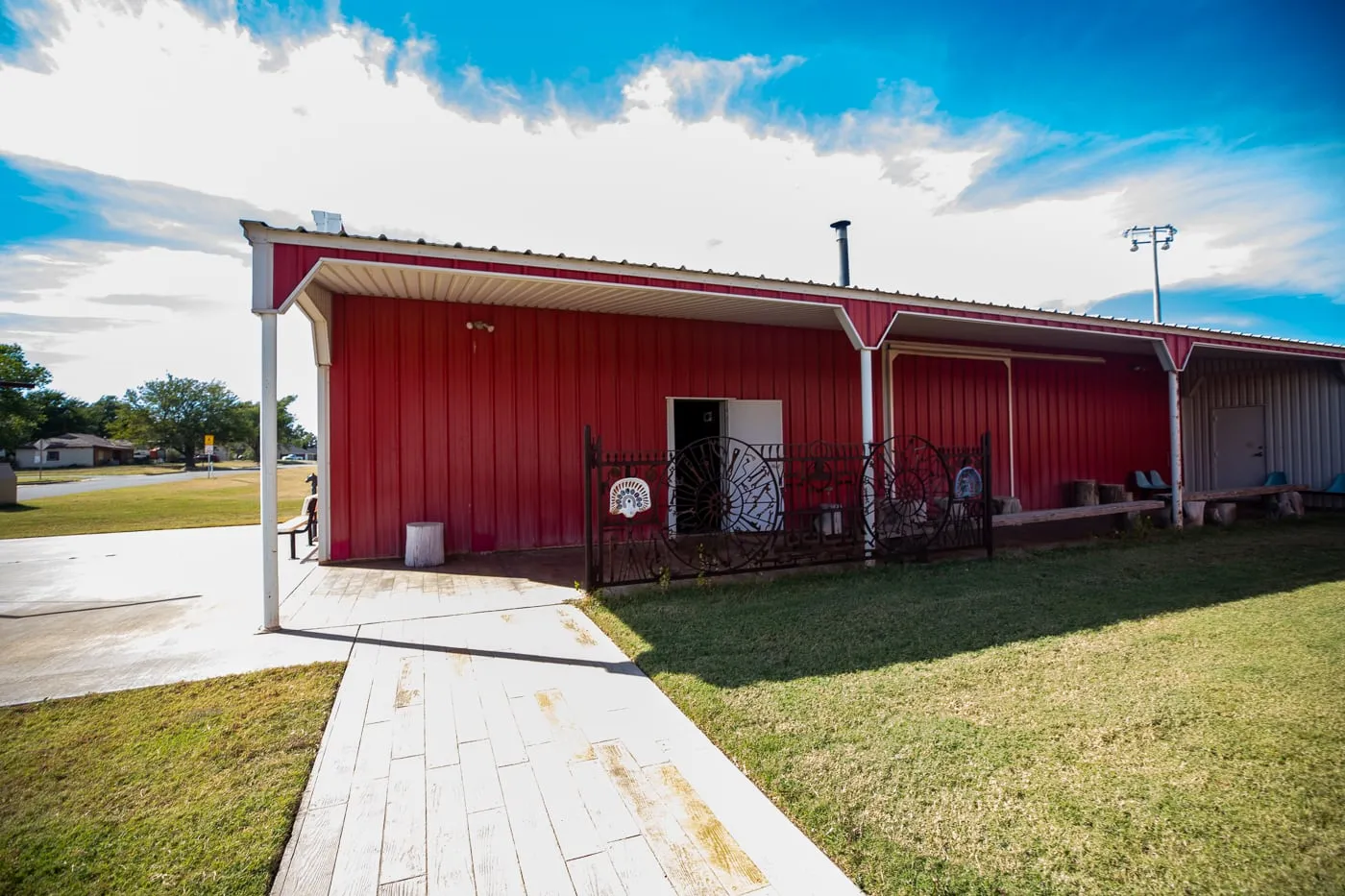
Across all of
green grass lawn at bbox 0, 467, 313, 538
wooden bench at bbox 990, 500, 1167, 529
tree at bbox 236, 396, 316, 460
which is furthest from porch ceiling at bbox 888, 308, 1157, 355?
tree at bbox 236, 396, 316, 460

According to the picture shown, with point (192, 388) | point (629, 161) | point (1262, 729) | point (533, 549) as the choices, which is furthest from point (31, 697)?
point (192, 388)

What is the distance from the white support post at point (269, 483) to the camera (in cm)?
419

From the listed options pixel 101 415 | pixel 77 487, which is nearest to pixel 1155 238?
pixel 77 487

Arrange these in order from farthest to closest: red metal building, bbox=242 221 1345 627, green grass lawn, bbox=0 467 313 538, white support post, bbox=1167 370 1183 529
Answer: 1. green grass lawn, bbox=0 467 313 538
2. white support post, bbox=1167 370 1183 529
3. red metal building, bbox=242 221 1345 627

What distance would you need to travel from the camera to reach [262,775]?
7.45 ft

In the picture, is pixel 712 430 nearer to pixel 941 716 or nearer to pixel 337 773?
pixel 941 716

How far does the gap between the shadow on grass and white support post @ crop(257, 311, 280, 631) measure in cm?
236

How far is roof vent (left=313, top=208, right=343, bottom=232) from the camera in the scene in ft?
16.7

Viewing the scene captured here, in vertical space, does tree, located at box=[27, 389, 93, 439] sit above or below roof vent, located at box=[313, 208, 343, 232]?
above

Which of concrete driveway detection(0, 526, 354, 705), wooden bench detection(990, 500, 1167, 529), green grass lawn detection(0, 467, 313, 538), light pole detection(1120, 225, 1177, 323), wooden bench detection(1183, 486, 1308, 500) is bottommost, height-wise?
concrete driveway detection(0, 526, 354, 705)

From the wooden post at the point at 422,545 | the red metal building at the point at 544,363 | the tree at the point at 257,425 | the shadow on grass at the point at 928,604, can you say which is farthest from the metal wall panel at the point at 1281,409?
the tree at the point at 257,425

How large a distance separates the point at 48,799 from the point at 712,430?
7.30m

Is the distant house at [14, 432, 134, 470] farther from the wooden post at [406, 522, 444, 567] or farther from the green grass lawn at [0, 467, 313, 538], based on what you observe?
the wooden post at [406, 522, 444, 567]

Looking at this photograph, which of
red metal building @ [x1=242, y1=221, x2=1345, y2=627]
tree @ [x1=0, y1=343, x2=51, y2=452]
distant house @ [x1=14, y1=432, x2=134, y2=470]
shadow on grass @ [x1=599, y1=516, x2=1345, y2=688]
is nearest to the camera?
shadow on grass @ [x1=599, y1=516, x2=1345, y2=688]
